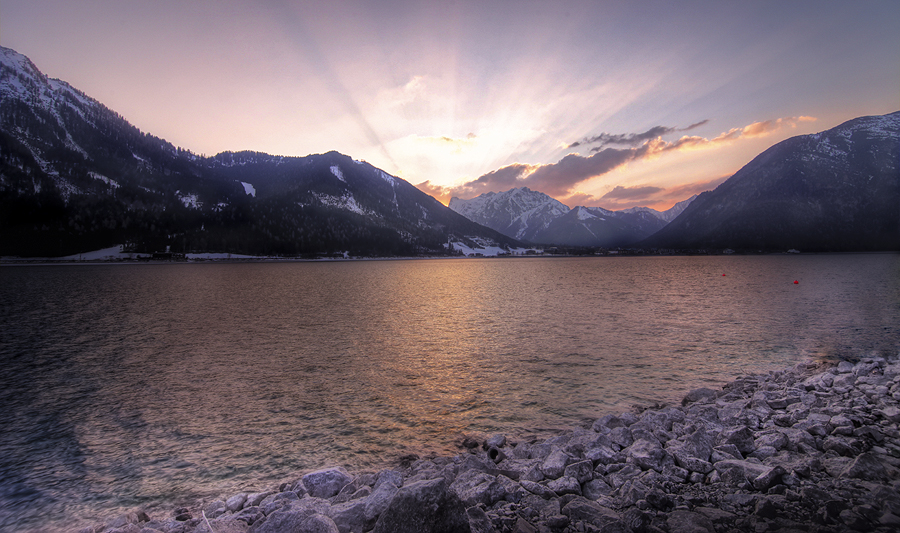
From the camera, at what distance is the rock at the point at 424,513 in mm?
6016

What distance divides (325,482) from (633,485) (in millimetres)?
6806

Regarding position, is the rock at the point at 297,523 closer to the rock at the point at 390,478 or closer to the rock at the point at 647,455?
the rock at the point at 390,478

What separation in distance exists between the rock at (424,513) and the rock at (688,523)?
3.46 metres

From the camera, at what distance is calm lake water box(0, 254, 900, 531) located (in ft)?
33.3

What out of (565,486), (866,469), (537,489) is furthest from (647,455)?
(866,469)

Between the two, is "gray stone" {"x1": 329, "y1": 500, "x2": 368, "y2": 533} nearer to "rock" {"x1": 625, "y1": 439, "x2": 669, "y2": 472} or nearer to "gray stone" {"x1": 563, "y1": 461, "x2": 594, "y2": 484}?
"gray stone" {"x1": 563, "y1": 461, "x2": 594, "y2": 484}

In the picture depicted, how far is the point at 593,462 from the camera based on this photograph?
9.20m

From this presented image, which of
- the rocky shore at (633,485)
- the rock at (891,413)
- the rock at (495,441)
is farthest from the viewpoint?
the rock at (495,441)

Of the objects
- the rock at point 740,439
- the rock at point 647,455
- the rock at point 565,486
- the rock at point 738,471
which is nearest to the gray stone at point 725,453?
the rock at point 740,439

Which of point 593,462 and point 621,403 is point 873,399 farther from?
point 593,462

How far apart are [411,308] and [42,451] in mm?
32993

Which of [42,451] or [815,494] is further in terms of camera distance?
[42,451]

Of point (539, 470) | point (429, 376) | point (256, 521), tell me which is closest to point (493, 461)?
point (539, 470)

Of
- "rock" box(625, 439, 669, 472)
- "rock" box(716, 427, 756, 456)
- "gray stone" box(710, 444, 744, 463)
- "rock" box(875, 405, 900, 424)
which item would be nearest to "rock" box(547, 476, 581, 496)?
"rock" box(625, 439, 669, 472)
